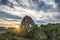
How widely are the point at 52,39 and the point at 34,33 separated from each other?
629cm

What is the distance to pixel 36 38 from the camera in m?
41.2

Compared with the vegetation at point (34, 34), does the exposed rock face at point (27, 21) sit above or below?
above

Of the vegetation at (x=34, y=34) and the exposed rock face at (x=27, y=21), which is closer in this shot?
the vegetation at (x=34, y=34)

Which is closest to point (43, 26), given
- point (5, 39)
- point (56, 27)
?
point (56, 27)

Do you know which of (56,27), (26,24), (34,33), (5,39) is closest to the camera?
(5,39)

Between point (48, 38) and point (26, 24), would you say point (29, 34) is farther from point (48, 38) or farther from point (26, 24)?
point (26, 24)

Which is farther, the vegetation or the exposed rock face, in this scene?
the exposed rock face

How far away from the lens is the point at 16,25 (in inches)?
1848

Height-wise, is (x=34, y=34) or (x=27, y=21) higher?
(x=27, y=21)

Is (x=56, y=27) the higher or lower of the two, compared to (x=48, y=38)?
higher

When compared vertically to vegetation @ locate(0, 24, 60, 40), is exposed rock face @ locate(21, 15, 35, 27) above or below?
above

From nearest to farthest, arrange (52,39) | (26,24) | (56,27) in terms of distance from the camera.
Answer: (52,39)
(56,27)
(26,24)

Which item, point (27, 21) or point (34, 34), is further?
point (27, 21)

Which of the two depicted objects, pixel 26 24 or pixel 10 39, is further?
pixel 26 24
